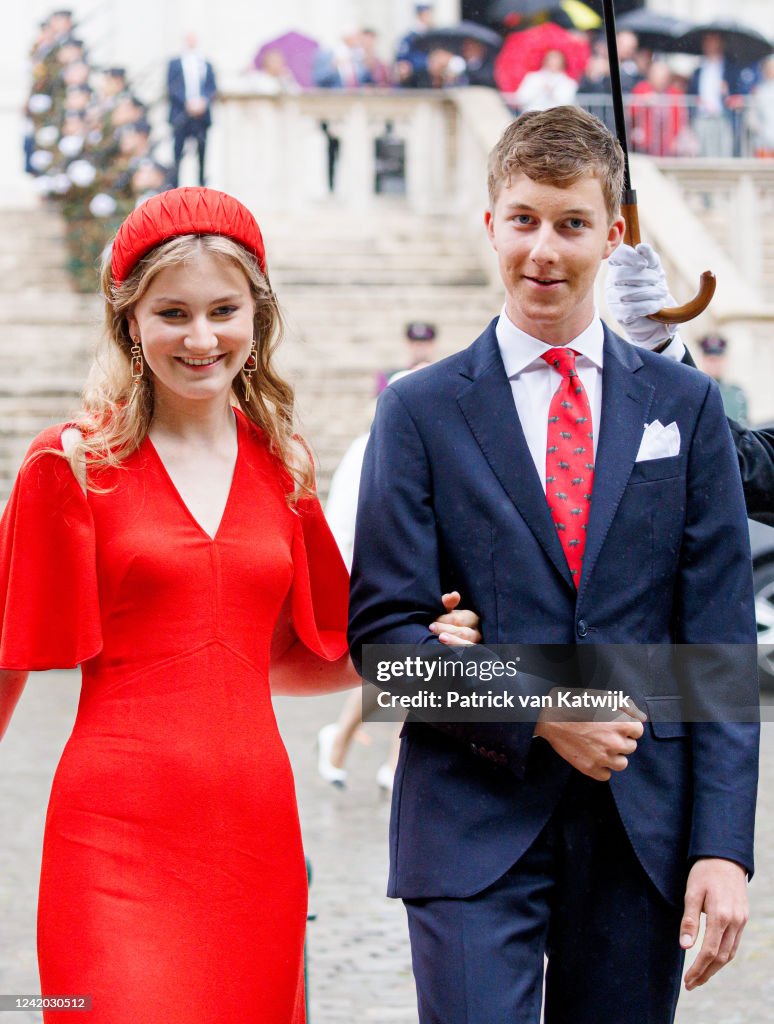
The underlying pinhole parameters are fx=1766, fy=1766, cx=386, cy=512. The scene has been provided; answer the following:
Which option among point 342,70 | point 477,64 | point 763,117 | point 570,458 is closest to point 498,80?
point 477,64

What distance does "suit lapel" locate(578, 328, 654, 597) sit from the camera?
2.87 m

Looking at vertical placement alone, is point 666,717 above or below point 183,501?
below

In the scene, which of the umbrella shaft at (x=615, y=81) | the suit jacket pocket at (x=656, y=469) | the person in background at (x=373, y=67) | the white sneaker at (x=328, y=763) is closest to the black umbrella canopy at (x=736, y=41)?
the person in background at (x=373, y=67)

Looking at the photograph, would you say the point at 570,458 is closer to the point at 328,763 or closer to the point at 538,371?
the point at 538,371

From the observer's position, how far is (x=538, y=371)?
119 inches

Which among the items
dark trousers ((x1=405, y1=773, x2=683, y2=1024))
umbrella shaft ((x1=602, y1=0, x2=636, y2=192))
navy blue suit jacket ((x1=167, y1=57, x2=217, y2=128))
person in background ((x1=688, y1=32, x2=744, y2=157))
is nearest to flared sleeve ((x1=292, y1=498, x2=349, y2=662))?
dark trousers ((x1=405, y1=773, x2=683, y2=1024))

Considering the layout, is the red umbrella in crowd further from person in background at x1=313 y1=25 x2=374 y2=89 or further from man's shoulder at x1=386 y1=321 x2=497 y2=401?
man's shoulder at x1=386 y1=321 x2=497 y2=401

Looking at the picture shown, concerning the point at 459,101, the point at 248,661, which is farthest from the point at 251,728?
the point at 459,101

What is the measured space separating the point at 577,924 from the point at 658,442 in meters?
0.81

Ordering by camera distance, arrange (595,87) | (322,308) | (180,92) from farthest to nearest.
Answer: (595,87)
(180,92)
(322,308)

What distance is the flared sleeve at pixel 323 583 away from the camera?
3.39m

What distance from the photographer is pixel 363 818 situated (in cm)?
752

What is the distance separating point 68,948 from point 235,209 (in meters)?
1.35

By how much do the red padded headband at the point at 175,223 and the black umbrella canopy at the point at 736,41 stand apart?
19.0m
